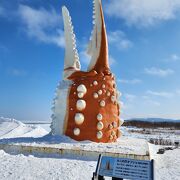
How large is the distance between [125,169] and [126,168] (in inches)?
0.9

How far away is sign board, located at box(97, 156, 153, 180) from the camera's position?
462 centimetres

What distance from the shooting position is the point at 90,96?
1034cm

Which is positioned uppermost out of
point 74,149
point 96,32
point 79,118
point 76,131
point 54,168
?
point 96,32

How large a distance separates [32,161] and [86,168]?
139 cm

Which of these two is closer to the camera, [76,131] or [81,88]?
[76,131]

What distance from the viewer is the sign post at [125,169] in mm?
4617

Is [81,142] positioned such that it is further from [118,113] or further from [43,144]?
[118,113]

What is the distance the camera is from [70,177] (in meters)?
6.68

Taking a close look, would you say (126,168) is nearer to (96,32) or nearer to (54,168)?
(54,168)

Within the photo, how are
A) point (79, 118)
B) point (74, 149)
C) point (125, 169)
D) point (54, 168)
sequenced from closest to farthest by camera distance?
1. point (125, 169)
2. point (54, 168)
3. point (74, 149)
4. point (79, 118)

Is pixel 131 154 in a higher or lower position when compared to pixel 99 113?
lower

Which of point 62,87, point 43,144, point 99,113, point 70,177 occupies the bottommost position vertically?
point 70,177

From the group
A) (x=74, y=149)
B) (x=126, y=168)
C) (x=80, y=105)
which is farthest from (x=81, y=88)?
(x=126, y=168)

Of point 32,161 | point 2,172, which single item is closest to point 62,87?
point 32,161
